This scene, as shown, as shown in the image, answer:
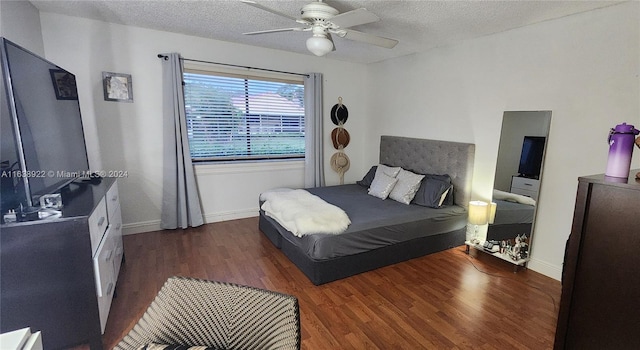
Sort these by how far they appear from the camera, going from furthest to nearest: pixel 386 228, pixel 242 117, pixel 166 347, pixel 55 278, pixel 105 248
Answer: pixel 242 117 → pixel 386 228 → pixel 105 248 → pixel 55 278 → pixel 166 347

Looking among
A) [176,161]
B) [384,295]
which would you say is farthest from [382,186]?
[176,161]

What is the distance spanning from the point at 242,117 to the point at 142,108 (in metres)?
1.21

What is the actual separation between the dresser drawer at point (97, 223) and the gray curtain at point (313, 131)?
9.34 ft

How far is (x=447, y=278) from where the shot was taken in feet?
8.68

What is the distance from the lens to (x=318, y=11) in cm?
208

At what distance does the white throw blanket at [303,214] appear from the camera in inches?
99.2

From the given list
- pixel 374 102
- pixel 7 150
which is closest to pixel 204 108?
pixel 7 150

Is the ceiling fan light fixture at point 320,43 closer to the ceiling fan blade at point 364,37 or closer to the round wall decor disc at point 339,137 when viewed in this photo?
the ceiling fan blade at point 364,37

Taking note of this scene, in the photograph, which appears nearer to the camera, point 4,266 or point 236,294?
point 236,294

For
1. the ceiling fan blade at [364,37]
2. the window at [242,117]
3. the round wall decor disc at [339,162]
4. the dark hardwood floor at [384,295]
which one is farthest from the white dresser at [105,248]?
the round wall decor disc at [339,162]

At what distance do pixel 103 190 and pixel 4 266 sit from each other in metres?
0.77

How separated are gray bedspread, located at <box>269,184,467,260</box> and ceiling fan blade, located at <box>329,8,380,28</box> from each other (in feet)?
5.47

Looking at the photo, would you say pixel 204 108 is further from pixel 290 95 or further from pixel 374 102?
pixel 374 102

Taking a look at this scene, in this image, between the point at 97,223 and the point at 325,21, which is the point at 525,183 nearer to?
the point at 325,21
